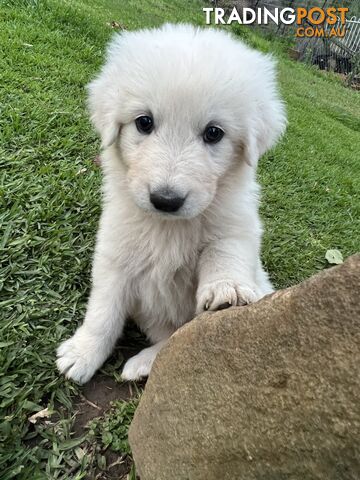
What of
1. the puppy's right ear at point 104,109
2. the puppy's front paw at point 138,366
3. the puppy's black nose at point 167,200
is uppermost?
the puppy's right ear at point 104,109

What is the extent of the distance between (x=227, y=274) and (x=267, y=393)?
2.75ft

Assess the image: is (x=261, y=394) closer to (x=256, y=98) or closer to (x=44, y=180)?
(x=256, y=98)

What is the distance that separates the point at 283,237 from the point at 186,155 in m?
2.33

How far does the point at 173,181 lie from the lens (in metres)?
2.11

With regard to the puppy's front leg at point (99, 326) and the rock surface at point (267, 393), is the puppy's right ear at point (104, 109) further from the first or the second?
the rock surface at point (267, 393)

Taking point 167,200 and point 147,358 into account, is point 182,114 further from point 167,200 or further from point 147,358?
point 147,358

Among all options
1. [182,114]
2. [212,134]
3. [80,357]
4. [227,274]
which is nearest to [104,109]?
[182,114]

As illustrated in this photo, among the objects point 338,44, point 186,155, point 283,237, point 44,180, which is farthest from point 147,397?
point 338,44

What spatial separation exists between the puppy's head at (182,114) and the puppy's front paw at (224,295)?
365 mm

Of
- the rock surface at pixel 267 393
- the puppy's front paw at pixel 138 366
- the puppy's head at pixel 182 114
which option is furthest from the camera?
the puppy's front paw at pixel 138 366

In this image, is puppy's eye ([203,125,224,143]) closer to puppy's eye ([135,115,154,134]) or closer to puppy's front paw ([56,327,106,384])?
puppy's eye ([135,115,154,134])

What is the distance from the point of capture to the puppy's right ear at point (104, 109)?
2.46m

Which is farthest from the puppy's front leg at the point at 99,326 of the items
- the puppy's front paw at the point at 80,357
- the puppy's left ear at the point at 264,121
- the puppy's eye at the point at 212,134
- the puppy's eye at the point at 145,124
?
the puppy's left ear at the point at 264,121

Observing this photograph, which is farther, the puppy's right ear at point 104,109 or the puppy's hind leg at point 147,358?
the puppy's hind leg at point 147,358
